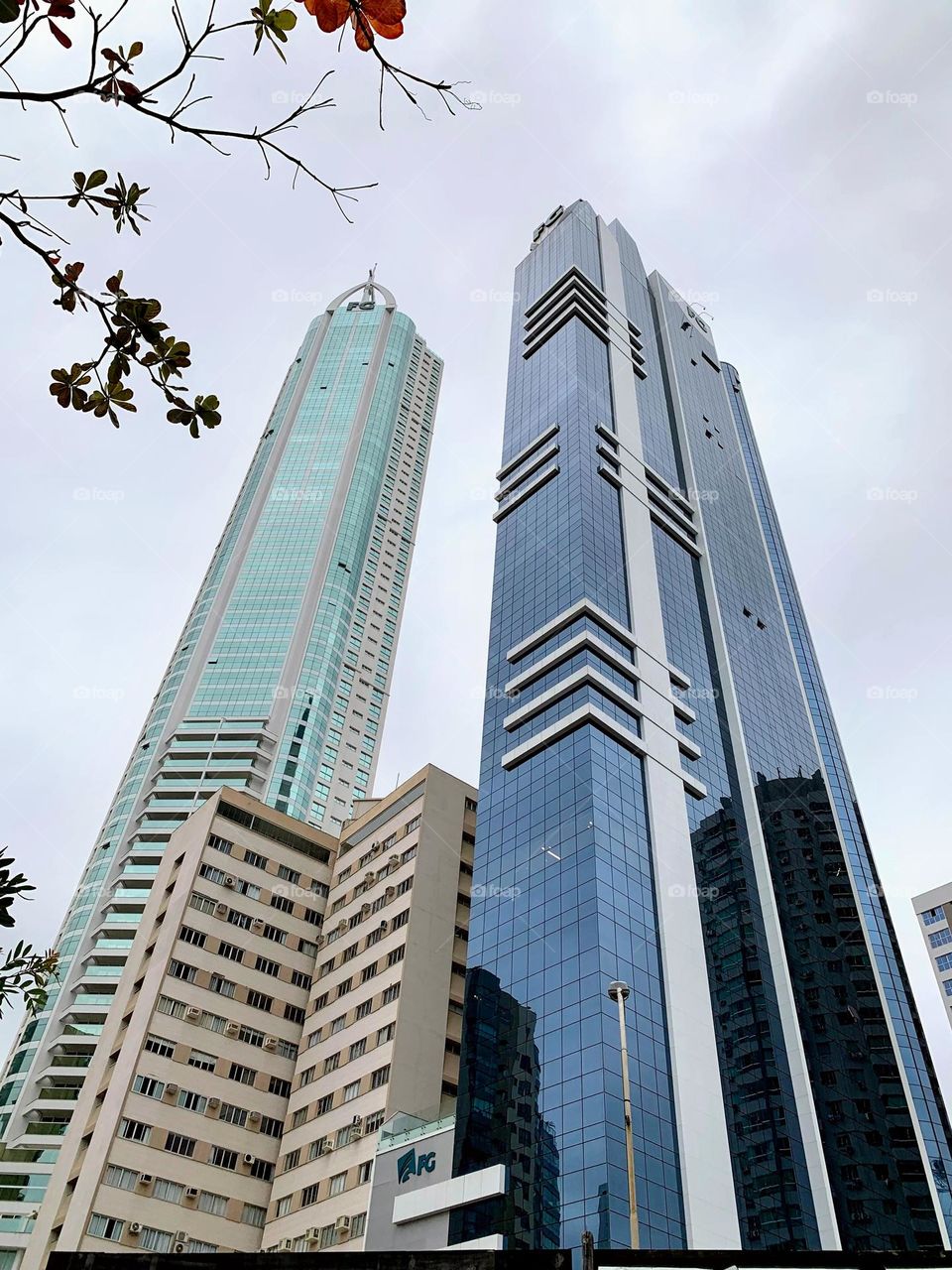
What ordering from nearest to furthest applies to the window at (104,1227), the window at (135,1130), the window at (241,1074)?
the window at (104,1227)
the window at (135,1130)
the window at (241,1074)

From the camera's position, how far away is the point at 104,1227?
40.5 meters

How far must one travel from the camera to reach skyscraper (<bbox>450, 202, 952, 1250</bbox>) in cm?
4122

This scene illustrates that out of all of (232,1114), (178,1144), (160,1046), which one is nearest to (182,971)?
(160,1046)

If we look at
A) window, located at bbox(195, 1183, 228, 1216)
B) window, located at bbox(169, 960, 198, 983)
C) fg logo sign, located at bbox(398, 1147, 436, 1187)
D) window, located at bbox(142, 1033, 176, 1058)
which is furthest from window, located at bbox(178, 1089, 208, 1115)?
fg logo sign, located at bbox(398, 1147, 436, 1187)

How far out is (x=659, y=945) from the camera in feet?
156

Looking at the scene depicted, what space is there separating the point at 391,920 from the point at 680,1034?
1655cm

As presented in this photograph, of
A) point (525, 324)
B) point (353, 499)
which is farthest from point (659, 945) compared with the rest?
point (353, 499)

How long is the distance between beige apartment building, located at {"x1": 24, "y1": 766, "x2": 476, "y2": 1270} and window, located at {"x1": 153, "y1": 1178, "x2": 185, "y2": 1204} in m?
0.10

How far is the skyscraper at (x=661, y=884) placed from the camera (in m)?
41.2

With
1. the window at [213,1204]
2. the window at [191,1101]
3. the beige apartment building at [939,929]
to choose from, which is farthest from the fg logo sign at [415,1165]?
the beige apartment building at [939,929]

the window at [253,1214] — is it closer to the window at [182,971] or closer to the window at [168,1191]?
the window at [168,1191]

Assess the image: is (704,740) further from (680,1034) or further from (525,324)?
(525,324)

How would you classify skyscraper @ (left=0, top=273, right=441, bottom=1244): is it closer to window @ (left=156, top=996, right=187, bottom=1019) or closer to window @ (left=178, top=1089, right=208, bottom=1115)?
window @ (left=178, top=1089, right=208, bottom=1115)

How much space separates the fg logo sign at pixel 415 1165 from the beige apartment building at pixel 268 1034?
1.79m
